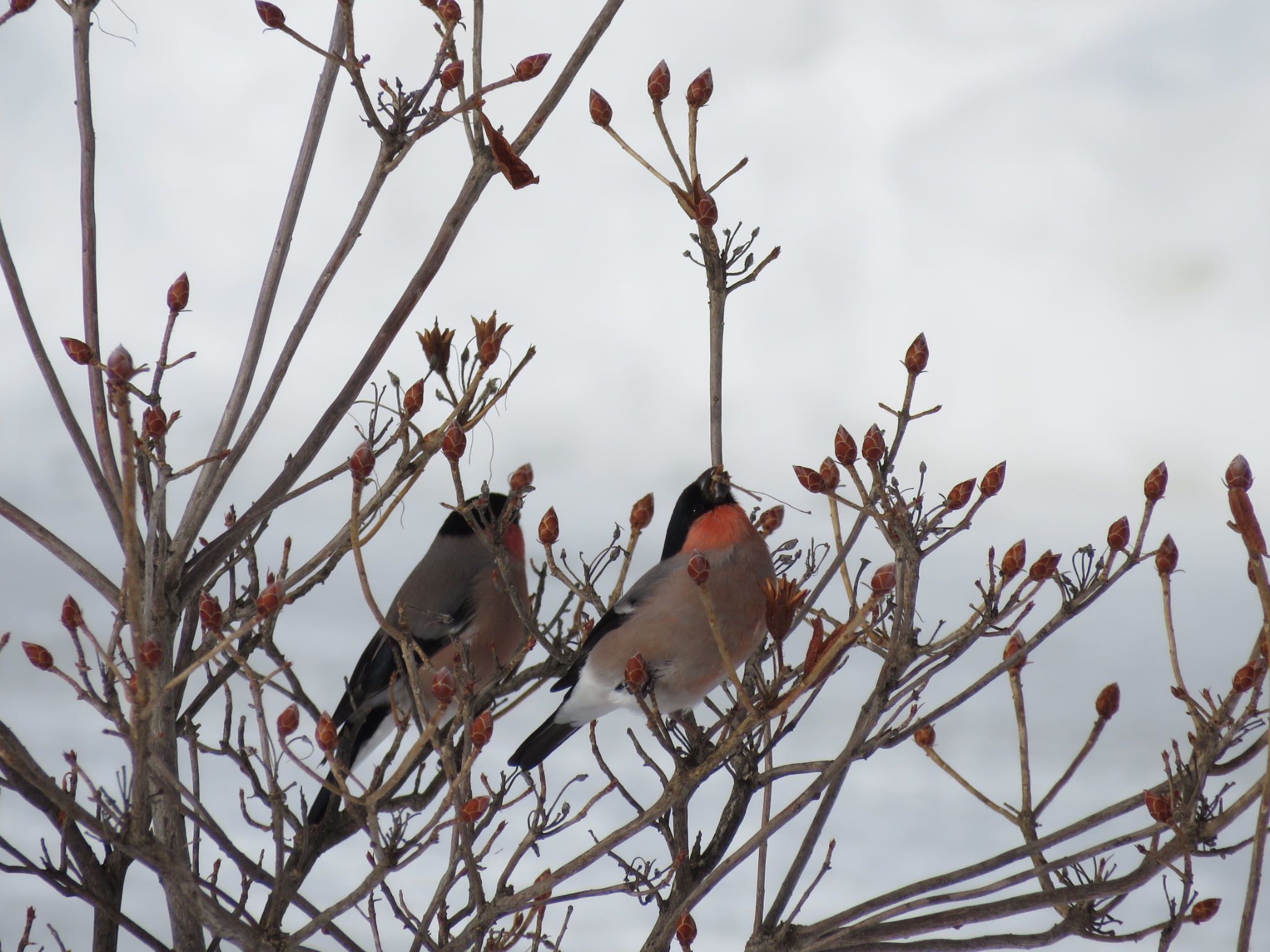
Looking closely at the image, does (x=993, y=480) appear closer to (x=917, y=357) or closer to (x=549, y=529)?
(x=917, y=357)

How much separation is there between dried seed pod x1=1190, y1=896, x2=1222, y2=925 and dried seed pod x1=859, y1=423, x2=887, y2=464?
52 centimetres

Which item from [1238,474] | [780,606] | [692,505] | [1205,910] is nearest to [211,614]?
[780,606]

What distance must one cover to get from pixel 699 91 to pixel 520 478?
1.34 feet

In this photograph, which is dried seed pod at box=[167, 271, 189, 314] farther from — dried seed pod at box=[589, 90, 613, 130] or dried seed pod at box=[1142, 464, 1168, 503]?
dried seed pod at box=[1142, 464, 1168, 503]

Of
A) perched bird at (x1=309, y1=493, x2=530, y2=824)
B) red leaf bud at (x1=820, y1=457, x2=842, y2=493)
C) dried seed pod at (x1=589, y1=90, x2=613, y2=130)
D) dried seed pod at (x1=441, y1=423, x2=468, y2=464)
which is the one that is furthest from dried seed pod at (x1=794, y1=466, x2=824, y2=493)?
perched bird at (x1=309, y1=493, x2=530, y2=824)

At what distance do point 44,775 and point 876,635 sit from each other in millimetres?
696

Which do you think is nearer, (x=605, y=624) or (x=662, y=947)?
(x=662, y=947)

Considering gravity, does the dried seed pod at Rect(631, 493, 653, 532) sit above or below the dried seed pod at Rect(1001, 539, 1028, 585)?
above

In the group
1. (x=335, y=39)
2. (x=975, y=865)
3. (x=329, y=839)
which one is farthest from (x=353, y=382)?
(x=975, y=865)

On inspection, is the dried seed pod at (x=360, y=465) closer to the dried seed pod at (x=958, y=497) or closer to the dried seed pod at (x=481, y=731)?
the dried seed pod at (x=481, y=731)

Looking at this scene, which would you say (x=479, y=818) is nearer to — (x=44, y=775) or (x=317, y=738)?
(x=317, y=738)

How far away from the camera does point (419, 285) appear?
120 cm

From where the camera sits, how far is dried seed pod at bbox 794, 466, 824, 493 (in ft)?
3.47

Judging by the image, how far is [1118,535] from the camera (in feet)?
3.57
